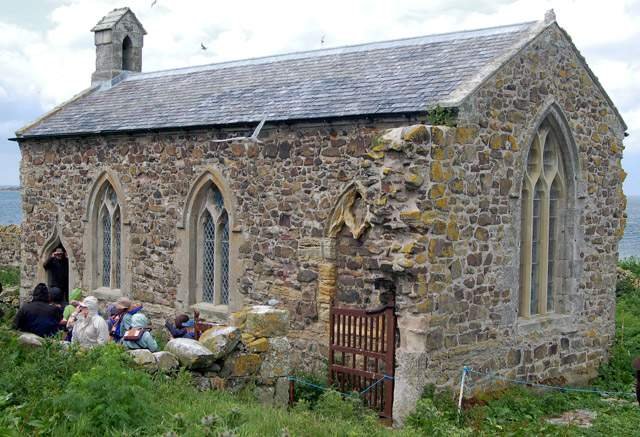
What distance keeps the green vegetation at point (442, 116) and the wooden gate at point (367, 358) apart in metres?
2.74

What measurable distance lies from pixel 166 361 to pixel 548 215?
724 centimetres

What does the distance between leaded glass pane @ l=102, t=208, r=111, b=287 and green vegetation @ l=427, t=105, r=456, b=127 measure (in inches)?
359

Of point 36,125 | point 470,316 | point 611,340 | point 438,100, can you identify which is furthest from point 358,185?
point 36,125

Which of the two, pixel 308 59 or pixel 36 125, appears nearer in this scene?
pixel 308 59

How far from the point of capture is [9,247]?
26.5 metres

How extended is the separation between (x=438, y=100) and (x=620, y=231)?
546cm


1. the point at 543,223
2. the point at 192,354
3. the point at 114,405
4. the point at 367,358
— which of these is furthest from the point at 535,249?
the point at 114,405

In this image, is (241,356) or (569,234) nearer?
(241,356)

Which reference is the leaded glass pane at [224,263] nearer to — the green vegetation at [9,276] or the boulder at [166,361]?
the boulder at [166,361]

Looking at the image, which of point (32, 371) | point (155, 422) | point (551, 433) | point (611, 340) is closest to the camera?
point (155, 422)

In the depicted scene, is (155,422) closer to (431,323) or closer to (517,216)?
(431,323)

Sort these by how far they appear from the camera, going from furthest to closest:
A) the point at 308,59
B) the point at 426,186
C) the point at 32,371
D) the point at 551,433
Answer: the point at 308,59, the point at 426,186, the point at 551,433, the point at 32,371

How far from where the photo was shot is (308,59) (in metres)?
17.1

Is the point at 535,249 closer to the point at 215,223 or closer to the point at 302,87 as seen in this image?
the point at 302,87
